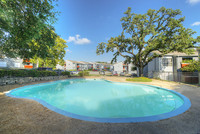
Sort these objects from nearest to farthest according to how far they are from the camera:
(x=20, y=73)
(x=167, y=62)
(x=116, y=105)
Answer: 1. (x=116, y=105)
2. (x=20, y=73)
3. (x=167, y=62)

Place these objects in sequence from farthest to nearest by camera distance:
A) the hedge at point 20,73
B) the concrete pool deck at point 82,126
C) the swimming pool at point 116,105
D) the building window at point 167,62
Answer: the building window at point 167,62 < the hedge at point 20,73 < the swimming pool at point 116,105 < the concrete pool deck at point 82,126

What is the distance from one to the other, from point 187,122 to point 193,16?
16444 mm

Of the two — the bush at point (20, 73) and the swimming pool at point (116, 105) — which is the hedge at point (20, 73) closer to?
the bush at point (20, 73)

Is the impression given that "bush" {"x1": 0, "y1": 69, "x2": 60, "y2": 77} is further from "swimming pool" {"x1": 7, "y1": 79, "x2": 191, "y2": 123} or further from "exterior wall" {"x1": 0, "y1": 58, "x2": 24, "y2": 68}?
"exterior wall" {"x1": 0, "y1": 58, "x2": 24, "y2": 68}

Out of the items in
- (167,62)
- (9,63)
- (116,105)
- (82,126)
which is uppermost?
(9,63)

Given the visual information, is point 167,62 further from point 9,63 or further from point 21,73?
point 9,63

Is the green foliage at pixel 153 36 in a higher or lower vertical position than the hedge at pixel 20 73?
higher

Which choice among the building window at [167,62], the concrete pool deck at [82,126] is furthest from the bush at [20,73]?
the building window at [167,62]

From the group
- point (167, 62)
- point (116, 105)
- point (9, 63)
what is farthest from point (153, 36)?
point (9, 63)

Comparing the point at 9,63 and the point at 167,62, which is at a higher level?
the point at 9,63

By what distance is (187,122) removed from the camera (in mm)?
2861

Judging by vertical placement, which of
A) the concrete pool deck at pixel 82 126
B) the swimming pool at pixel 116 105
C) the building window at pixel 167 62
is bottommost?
the swimming pool at pixel 116 105

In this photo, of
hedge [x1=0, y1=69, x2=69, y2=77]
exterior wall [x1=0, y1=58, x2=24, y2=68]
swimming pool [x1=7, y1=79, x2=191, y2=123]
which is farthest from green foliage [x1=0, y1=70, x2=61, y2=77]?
exterior wall [x1=0, y1=58, x2=24, y2=68]

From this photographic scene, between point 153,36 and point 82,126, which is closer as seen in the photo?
point 82,126
